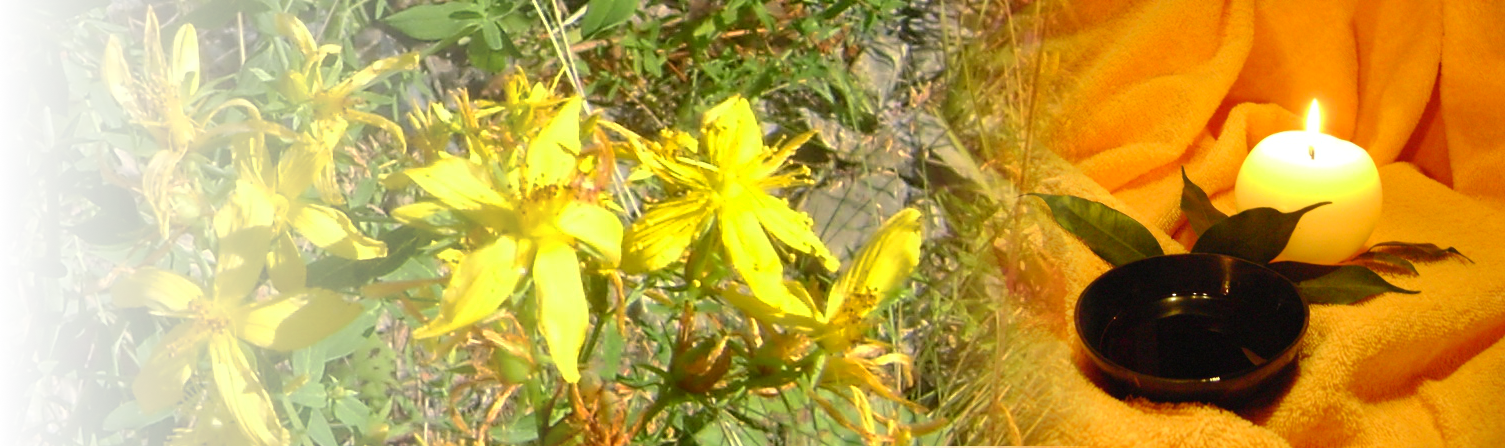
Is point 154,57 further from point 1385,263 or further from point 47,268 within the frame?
point 1385,263

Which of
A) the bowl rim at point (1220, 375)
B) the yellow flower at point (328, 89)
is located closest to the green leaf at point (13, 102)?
Result: the yellow flower at point (328, 89)

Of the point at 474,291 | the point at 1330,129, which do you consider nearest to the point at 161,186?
the point at 474,291

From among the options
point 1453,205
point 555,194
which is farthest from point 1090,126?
point 555,194

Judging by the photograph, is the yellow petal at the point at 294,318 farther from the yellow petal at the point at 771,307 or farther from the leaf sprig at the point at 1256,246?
the leaf sprig at the point at 1256,246

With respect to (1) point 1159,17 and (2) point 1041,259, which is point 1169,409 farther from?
(1) point 1159,17

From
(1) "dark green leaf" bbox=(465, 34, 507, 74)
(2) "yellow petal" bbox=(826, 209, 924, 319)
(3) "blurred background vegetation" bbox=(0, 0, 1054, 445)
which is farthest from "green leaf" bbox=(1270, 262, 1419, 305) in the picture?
(1) "dark green leaf" bbox=(465, 34, 507, 74)

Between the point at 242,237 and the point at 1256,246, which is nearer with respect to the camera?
the point at 242,237
